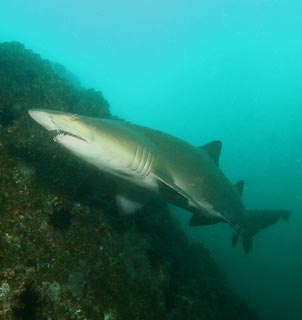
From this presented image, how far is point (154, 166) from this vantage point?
221 inches

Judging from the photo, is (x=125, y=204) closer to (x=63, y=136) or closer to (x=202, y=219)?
(x=202, y=219)

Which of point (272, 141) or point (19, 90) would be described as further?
point (272, 141)

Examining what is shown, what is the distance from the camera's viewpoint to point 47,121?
399 cm

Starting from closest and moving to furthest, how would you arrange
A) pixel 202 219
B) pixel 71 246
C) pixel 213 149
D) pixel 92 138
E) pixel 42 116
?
pixel 42 116, pixel 92 138, pixel 71 246, pixel 202 219, pixel 213 149

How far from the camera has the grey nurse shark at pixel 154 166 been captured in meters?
4.32

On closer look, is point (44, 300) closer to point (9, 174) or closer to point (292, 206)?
point (9, 174)

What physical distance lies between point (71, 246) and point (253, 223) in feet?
17.9

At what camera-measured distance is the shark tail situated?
8891mm

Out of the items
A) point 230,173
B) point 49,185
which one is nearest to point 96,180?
point 49,185

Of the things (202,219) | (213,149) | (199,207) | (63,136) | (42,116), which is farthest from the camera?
(213,149)

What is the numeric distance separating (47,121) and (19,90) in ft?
15.2

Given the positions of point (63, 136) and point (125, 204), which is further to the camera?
point (125, 204)

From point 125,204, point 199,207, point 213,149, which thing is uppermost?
point 213,149

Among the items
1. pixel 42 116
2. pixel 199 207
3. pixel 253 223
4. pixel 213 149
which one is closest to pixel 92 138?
pixel 42 116
